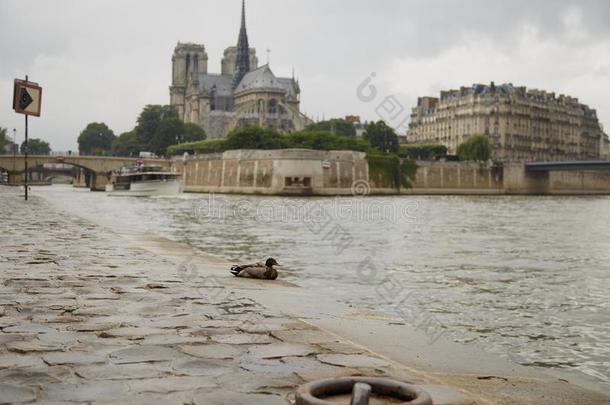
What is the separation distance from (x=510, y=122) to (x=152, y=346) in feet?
404

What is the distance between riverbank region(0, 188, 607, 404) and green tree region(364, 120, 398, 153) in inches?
3908

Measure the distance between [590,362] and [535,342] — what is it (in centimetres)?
98

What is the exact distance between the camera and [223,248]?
19.0m

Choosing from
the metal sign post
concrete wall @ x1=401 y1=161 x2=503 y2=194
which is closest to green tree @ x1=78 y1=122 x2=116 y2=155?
concrete wall @ x1=401 y1=161 x2=503 y2=194

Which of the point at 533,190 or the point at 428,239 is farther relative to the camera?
the point at 533,190

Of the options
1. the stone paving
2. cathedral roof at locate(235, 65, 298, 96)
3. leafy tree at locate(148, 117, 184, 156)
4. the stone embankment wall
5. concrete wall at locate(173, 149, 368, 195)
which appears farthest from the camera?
cathedral roof at locate(235, 65, 298, 96)

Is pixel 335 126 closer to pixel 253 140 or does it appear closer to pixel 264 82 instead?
pixel 264 82

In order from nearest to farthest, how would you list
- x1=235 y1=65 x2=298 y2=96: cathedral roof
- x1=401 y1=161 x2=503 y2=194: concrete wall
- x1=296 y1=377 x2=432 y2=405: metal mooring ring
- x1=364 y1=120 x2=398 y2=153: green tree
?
x1=296 y1=377 x2=432 y2=405: metal mooring ring, x1=401 y1=161 x2=503 y2=194: concrete wall, x1=364 y1=120 x2=398 y2=153: green tree, x1=235 y1=65 x2=298 y2=96: cathedral roof

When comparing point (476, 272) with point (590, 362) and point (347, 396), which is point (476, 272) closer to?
point (590, 362)

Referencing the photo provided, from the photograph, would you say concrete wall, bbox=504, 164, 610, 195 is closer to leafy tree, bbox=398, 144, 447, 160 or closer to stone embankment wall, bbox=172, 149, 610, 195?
stone embankment wall, bbox=172, 149, 610, 195

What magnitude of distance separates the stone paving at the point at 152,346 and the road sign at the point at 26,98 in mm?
25572

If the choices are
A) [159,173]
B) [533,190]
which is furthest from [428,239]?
[533,190]

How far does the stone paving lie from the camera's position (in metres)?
4.02

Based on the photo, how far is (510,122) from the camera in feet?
400
